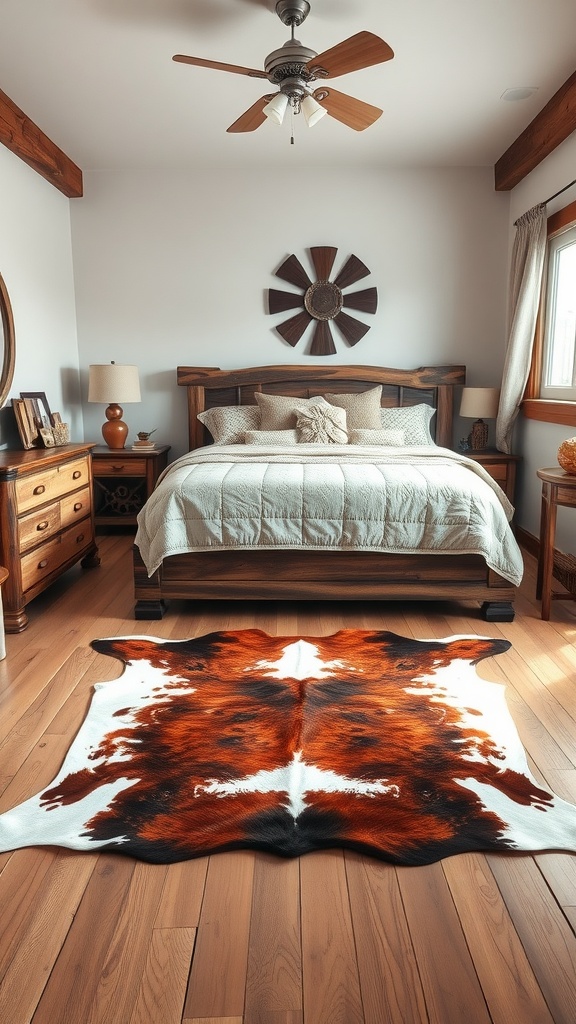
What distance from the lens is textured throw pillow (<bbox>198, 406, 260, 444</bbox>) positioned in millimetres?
5211

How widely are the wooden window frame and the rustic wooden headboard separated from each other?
1.99 ft

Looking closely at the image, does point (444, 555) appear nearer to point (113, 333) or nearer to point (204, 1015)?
point (204, 1015)

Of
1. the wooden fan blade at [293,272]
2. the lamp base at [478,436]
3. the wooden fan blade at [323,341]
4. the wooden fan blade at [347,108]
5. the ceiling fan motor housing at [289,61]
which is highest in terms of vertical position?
the ceiling fan motor housing at [289,61]

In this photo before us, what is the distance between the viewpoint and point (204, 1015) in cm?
130

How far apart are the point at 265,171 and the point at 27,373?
7.78ft

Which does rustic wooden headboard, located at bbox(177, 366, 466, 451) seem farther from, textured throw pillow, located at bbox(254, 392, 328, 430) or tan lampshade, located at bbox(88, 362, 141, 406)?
tan lampshade, located at bbox(88, 362, 141, 406)

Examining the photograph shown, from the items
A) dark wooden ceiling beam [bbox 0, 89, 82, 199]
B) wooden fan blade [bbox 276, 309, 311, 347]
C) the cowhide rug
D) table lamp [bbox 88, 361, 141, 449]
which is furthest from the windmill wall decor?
the cowhide rug

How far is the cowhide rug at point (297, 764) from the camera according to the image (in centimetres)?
181

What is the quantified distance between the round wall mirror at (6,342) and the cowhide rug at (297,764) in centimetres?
195

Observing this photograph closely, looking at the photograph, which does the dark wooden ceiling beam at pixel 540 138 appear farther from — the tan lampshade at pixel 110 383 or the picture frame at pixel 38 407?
the picture frame at pixel 38 407

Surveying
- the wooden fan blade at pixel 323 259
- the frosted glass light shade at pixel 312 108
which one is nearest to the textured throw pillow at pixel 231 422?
the wooden fan blade at pixel 323 259

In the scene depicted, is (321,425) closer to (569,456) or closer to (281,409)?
(281,409)

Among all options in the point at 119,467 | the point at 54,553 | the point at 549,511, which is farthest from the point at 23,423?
the point at 549,511

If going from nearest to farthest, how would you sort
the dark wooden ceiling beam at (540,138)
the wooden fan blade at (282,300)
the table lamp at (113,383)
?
the dark wooden ceiling beam at (540,138)
the table lamp at (113,383)
the wooden fan blade at (282,300)
